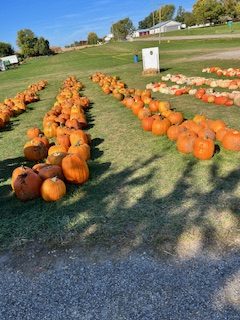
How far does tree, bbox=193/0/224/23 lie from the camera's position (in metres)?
108

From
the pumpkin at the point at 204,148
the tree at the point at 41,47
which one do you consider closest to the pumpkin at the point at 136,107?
the pumpkin at the point at 204,148

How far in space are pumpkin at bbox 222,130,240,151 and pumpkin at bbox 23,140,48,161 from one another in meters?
3.75

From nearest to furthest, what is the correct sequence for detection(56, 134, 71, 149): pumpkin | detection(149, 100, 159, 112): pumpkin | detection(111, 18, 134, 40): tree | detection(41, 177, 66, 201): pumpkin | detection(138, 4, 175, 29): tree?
detection(41, 177, 66, 201): pumpkin, detection(56, 134, 71, 149): pumpkin, detection(149, 100, 159, 112): pumpkin, detection(111, 18, 134, 40): tree, detection(138, 4, 175, 29): tree

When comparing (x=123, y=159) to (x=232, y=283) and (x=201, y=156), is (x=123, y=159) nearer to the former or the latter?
(x=201, y=156)

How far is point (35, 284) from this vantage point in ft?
12.3

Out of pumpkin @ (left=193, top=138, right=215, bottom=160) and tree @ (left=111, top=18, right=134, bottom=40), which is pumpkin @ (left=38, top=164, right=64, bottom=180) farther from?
tree @ (left=111, top=18, right=134, bottom=40)

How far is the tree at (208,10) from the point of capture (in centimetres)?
10812

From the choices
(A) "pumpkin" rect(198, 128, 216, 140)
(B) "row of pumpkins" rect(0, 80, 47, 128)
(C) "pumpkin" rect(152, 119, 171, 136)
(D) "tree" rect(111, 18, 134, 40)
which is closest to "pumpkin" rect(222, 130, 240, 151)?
(A) "pumpkin" rect(198, 128, 216, 140)

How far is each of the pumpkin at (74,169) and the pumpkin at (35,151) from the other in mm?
1537

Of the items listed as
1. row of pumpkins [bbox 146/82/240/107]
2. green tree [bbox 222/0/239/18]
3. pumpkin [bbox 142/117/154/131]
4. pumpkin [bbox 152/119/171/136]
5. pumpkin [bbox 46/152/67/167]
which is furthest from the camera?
green tree [bbox 222/0/239/18]

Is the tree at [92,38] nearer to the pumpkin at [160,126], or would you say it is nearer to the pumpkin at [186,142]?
the pumpkin at [160,126]

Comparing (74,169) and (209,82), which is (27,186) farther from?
(209,82)

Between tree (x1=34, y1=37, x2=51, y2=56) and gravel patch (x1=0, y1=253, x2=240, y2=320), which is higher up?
gravel patch (x1=0, y1=253, x2=240, y2=320)

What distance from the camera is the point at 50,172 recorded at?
5.73m
